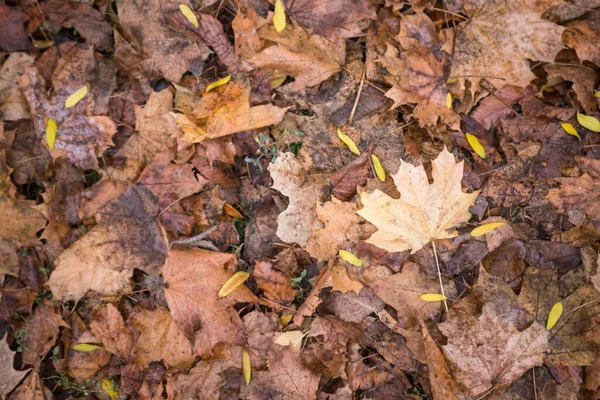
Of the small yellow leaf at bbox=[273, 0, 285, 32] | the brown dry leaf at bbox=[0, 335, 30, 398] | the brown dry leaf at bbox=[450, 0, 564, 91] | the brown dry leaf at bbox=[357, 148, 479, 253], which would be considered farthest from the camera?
the brown dry leaf at bbox=[0, 335, 30, 398]

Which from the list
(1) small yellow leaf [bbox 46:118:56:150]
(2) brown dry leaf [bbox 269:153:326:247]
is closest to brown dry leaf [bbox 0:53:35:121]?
(1) small yellow leaf [bbox 46:118:56:150]

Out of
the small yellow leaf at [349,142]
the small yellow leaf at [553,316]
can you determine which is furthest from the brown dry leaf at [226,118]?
the small yellow leaf at [553,316]

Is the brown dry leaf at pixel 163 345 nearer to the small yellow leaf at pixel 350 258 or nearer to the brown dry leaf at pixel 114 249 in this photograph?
the brown dry leaf at pixel 114 249

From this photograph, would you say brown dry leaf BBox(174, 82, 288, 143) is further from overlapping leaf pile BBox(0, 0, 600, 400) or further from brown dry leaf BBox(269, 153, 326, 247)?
brown dry leaf BBox(269, 153, 326, 247)

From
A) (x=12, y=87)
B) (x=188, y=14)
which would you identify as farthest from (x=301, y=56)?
(x=12, y=87)

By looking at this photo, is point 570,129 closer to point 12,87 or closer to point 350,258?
point 350,258

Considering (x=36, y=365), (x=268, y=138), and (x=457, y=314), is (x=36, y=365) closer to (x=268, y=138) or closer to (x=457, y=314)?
(x=268, y=138)
